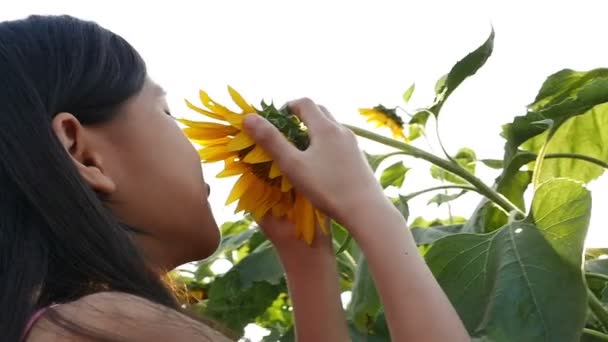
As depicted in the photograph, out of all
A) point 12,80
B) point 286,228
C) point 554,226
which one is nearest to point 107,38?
point 12,80

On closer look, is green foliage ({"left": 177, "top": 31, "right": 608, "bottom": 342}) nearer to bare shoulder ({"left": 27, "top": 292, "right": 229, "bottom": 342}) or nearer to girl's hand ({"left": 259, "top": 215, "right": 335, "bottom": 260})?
girl's hand ({"left": 259, "top": 215, "right": 335, "bottom": 260})

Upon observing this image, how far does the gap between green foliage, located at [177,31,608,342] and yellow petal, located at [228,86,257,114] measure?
18mm

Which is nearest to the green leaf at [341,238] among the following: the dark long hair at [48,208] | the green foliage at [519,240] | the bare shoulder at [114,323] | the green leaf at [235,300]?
the green foliage at [519,240]

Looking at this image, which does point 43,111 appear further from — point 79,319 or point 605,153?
point 605,153

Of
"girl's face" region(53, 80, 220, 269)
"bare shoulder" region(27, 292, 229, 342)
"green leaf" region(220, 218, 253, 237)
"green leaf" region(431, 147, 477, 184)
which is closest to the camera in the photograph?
"bare shoulder" region(27, 292, 229, 342)

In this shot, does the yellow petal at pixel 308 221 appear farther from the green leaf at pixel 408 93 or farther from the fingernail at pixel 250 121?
the green leaf at pixel 408 93

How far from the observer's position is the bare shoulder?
3.62ft

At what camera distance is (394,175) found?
174 centimetres

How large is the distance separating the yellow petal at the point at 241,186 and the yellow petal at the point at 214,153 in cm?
3

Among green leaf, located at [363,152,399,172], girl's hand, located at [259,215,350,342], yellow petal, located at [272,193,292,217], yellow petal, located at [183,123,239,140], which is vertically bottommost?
girl's hand, located at [259,215,350,342]

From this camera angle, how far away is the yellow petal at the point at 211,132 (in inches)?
53.9

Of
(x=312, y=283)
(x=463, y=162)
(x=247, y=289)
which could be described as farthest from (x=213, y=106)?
(x=463, y=162)

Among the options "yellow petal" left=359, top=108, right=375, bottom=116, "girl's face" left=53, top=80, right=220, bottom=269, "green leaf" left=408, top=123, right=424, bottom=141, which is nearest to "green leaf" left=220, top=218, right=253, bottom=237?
"yellow petal" left=359, top=108, right=375, bottom=116

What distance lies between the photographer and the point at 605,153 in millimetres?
1651
